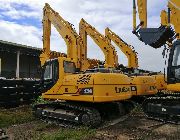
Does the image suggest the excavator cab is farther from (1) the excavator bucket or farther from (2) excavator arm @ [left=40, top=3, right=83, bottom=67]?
(2) excavator arm @ [left=40, top=3, right=83, bottom=67]

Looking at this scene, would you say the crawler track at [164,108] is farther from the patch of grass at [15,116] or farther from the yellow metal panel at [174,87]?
the patch of grass at [15,116]

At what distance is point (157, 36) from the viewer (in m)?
12.0

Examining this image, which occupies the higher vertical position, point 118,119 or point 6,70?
point 6,70

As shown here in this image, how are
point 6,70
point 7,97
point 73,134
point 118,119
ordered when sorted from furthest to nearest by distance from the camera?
point 6,70 → point 7,97 → point 118,119 → point 73,134

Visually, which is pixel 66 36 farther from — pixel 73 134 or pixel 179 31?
pixel 73 134

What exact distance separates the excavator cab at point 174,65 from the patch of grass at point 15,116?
5.51 m

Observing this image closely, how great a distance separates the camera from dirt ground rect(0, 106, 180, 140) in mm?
9758

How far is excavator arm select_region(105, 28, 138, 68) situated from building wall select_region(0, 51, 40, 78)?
57.7ft

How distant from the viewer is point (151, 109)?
12000mm

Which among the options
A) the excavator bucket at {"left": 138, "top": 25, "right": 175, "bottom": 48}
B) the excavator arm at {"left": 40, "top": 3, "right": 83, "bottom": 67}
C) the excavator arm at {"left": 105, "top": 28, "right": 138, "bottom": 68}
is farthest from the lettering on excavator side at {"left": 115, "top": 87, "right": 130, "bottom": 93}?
the excavator arm at {"left": 105, "top": 28, "right": 138, "bottom": 68}

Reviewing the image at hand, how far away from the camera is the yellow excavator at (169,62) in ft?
35.7

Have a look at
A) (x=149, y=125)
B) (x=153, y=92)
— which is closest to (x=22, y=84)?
(x=153, y=92)

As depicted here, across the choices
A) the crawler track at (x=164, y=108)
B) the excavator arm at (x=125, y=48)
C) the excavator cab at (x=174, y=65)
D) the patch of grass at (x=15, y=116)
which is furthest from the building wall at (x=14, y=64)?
the excavator cab at (x=174, y=65)

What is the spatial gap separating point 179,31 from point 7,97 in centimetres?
816
